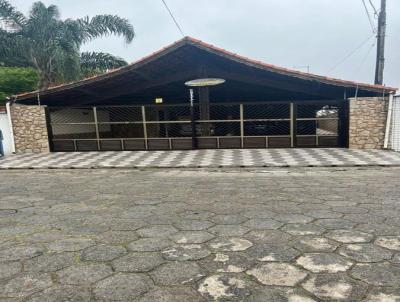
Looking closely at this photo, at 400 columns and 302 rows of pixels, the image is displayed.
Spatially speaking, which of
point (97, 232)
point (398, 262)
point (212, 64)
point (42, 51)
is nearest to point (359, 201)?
point (398, 262)

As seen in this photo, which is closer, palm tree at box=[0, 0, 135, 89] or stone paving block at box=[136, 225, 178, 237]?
stone paving block at box=[136, 225, 178, 237]

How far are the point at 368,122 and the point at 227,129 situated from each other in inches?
207

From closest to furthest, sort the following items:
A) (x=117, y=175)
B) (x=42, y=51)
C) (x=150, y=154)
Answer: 1. (x=117, y=175)
2. (x=150, y=154)
3. (x=42, y=51)

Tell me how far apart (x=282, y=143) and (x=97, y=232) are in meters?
9.63

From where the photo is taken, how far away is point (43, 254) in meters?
2.92

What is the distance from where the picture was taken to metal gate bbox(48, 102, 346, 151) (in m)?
11.8

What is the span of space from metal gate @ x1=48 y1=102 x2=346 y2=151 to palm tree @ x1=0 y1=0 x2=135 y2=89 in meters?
2.79

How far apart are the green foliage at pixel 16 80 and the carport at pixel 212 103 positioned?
11.3 ft

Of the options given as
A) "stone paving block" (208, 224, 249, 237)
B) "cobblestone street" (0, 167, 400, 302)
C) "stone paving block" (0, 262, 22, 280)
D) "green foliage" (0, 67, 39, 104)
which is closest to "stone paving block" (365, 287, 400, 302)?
"cobblestone street" (0, 167, 400, 302)

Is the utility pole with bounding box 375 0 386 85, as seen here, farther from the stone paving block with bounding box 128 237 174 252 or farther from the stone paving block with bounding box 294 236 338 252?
the stone paving block with bounding box 128 237 174 252

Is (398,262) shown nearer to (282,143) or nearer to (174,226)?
(174,226)

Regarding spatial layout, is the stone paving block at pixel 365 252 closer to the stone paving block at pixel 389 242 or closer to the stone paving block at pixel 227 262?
the stone paving block at pixel 389 242

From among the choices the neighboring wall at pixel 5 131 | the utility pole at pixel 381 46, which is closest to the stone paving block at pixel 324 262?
the neighboring wall at pixel 5 131

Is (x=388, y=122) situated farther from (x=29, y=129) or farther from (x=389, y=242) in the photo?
(x=29, y=129)
